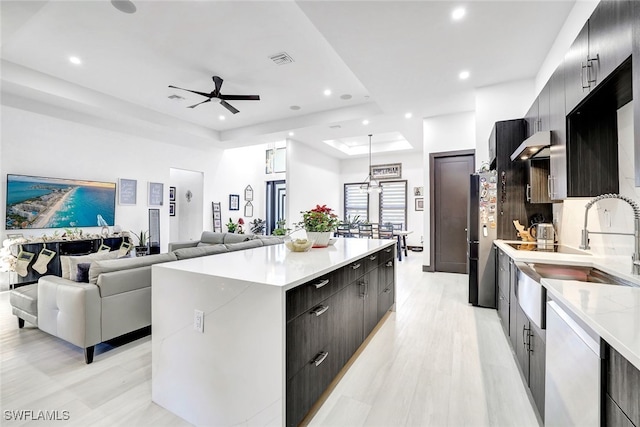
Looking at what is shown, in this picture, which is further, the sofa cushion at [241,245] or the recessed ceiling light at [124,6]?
the sofa cushion at [241,245]

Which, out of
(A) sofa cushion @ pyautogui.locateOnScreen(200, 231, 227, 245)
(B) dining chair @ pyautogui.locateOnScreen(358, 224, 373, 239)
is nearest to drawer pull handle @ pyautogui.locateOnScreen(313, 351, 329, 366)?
(A) sofa cushion @ pyautogui.locateOnScreen(200, 231, 227, 245)

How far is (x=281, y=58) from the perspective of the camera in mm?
3938

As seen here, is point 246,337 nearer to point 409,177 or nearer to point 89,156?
point 89,156

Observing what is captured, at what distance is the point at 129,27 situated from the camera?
3260mm

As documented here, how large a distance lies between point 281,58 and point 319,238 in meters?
2.69

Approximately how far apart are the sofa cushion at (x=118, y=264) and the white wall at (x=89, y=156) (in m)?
3.72

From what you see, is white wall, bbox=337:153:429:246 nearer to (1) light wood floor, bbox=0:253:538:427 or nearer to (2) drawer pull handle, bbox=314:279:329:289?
(1) light wood floor, bbox=0:253:538:427

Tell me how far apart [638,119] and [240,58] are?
13.5 ft

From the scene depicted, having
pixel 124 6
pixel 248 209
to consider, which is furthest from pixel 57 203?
pixel 248 209

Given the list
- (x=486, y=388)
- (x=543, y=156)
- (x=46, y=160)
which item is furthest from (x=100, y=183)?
(x=543, y=156)

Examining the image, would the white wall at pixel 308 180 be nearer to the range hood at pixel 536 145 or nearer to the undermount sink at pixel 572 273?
→ the range hood at pixel 536 145

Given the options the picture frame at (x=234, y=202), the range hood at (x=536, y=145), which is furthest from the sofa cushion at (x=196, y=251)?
the picture frame at (x=234, y=202)

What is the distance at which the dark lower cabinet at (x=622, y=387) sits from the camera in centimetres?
74

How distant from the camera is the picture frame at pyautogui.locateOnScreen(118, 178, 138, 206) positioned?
19.7ft
